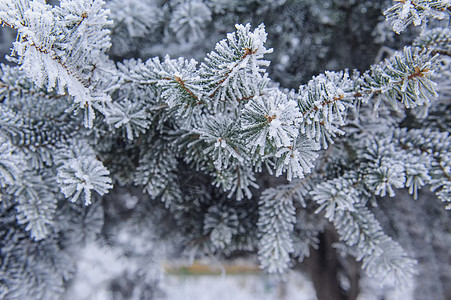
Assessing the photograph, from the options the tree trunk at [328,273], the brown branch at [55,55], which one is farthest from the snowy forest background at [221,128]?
the tree trunk at [328,273]

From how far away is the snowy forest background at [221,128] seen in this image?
38cm

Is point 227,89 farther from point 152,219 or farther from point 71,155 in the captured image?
point 152,219

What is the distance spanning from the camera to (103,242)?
2.56 ft

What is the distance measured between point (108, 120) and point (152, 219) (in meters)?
0.37

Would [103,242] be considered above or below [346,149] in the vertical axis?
below

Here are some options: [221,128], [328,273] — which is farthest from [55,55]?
[328,273]

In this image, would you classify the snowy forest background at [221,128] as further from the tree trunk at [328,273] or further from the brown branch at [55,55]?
the tree trunk at [328,273]

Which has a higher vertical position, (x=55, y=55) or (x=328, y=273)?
(x=55, y=55)

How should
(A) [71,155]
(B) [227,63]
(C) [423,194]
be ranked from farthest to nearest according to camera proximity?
(C) [423,194] < (A) [71,155] < (B) [227,63]

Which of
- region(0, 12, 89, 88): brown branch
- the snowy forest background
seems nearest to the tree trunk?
the snowy forest background

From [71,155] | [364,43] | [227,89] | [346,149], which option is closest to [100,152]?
[71,155]

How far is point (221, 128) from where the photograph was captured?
0.41m

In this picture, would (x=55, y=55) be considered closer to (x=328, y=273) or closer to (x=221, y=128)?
(x=221, y=128)

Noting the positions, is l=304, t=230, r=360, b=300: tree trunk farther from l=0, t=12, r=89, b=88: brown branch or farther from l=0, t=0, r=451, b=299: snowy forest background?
l=0, t=12, r=89, b=88: brown branch
